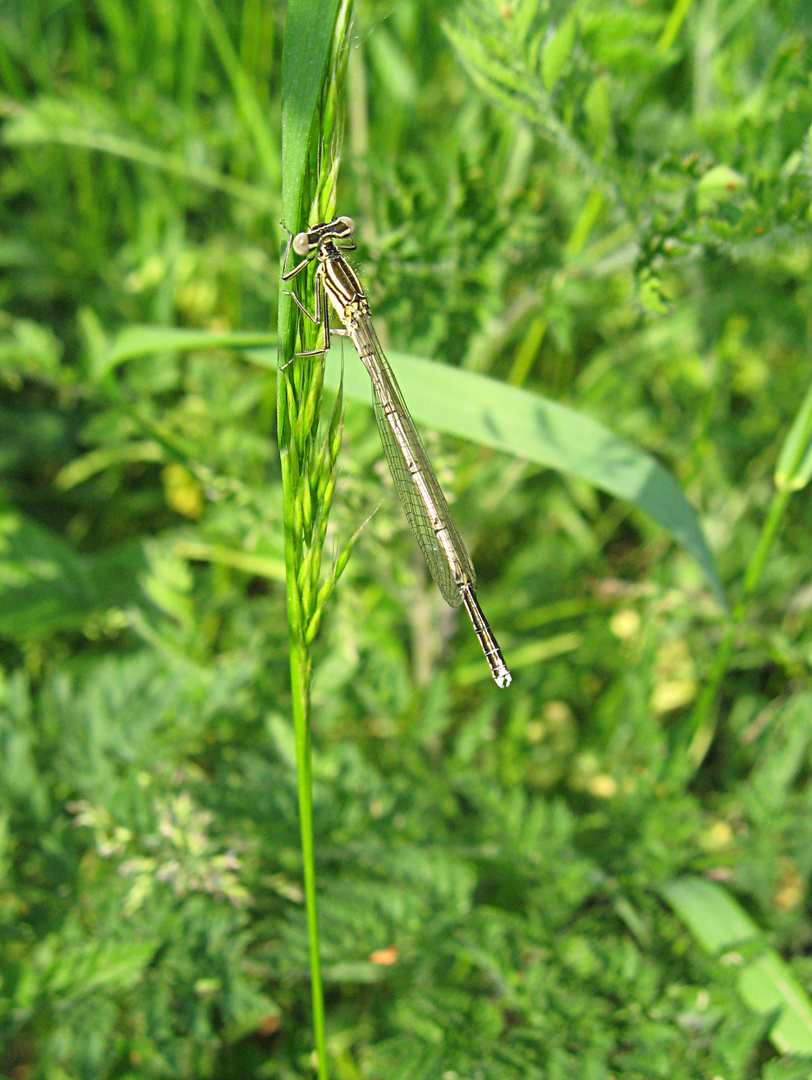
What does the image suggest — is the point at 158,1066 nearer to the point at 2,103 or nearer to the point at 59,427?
the point at 59,427

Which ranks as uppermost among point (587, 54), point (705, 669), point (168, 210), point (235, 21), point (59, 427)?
point (235, 21)

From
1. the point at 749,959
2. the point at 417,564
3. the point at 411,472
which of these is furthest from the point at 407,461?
the point at 749,959

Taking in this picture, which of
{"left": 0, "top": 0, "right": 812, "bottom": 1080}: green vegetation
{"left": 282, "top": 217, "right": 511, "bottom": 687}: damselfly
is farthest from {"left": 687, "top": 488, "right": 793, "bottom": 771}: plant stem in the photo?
{"left": 282, "top": 217, "right": 511, "bottom": 687}: damselfly

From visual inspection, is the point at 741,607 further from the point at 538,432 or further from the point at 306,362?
the point at 306,362

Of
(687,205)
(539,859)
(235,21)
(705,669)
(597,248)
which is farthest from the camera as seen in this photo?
(235,21)

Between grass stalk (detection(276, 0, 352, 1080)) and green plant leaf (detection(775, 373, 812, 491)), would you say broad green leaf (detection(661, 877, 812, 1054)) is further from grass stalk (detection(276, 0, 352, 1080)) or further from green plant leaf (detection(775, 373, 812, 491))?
grass stalk (detection(276, 0, 352, 1080))

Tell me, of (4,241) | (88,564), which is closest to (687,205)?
(88,564)
